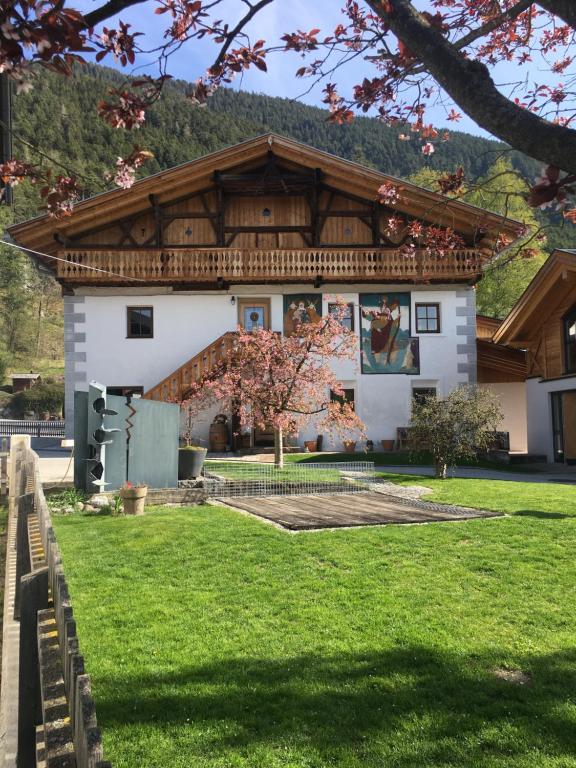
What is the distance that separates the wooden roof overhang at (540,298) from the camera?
20.0m

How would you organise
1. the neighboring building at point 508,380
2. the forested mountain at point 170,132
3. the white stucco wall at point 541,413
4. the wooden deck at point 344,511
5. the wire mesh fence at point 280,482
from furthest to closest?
the forested mountain at point 170,132, the neighboring building at point 508,380, the white stucco wall at point 541,413, the wire mesh fence at point 280,482, the wooden deck at point 344,511

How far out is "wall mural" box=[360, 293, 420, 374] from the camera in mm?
23938

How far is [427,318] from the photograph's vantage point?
24328 millimetres

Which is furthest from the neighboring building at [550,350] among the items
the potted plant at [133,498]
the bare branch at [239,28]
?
the bare branch at [239,28]

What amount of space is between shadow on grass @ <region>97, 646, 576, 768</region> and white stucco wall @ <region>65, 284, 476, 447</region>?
19261 millimetres

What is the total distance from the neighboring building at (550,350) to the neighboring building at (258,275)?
2.06 m

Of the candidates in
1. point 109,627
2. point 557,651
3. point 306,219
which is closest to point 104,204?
point 306,219

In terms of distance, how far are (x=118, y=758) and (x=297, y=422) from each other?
1439cm

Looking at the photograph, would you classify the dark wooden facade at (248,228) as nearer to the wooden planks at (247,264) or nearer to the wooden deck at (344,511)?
the wooden planks at (247,264)

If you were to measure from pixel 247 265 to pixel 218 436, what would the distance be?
6.10 m

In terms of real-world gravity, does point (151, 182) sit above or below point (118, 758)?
above

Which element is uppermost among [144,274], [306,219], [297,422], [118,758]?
[306,219]

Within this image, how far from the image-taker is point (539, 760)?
9.84 feet

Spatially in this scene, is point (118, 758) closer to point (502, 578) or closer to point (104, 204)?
point (502, 578)
